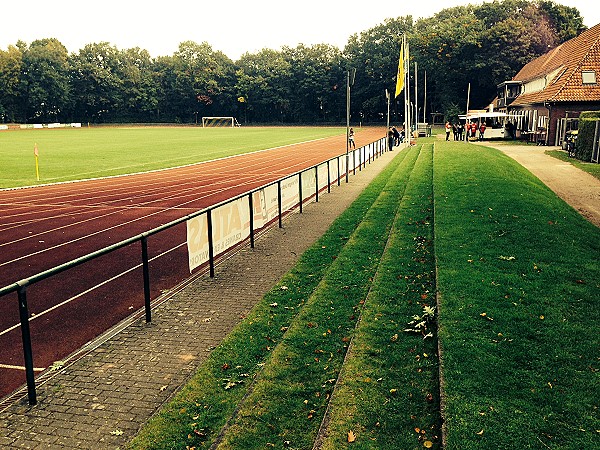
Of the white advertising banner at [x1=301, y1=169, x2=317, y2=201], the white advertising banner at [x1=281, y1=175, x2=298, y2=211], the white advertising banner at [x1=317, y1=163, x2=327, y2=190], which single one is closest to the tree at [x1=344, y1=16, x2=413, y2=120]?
the white advertising banner at [x1=317, y1=163, x2=327, y2=190]

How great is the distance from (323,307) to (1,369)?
406 centimetres

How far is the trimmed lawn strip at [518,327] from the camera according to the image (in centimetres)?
455

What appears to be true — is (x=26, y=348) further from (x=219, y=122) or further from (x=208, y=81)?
(x=208, y=81)

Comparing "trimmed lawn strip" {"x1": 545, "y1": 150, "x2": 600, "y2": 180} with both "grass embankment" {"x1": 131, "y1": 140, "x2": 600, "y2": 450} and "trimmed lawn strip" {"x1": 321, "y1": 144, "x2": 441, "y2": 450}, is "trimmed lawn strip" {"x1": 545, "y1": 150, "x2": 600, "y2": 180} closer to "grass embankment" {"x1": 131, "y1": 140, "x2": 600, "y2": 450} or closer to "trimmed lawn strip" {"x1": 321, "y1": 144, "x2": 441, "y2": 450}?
"grass embankment" {"x1": 131, "y1": 140, "x2": 600, "y2": 450}

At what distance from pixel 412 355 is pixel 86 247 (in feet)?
28.9

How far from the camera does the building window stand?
1452 inches

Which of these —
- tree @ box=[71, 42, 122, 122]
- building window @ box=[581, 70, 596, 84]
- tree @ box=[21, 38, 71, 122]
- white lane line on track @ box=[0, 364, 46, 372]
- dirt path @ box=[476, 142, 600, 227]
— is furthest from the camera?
tree @ box=[71, 42, 122, 122]

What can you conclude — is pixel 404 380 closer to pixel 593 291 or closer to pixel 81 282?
pixel 593 291

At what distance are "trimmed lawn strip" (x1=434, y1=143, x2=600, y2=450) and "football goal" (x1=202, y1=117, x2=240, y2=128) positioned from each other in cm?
10384

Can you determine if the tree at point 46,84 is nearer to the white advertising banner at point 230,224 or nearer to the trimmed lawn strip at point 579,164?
Answer: the trimmed lawn strip at point 579,164

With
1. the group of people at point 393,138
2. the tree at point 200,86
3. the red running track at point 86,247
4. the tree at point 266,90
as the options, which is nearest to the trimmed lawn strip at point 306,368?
the red running track at point 86,247

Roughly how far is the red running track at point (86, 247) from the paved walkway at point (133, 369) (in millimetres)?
632

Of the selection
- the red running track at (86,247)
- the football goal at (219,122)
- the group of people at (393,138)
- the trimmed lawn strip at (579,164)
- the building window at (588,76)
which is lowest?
the red running track at (86,247)

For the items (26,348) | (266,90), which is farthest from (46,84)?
(26,348)
